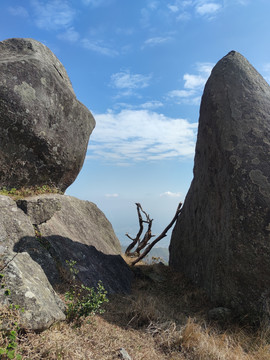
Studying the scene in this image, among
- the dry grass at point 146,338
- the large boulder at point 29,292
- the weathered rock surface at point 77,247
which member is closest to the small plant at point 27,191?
the weathered rock surface at point 77,247

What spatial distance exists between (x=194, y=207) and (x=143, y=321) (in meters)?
4.99

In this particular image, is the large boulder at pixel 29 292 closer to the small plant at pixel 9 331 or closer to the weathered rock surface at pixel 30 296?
the weathered rock surface at pixel 30 296

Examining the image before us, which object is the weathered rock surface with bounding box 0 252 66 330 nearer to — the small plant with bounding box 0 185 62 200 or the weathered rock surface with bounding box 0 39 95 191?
the small plant with bounding box 0 185 62 200

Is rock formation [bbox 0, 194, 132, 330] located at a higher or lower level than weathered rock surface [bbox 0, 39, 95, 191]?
lower

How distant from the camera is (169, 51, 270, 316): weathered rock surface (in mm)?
7125

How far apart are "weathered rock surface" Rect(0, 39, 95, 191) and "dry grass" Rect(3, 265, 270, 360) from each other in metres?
5.24

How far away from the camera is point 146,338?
5.30 metres

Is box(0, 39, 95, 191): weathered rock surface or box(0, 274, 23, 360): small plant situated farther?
box(0, 39, 95, 191): weathered rock surface

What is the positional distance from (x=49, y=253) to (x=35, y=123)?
4705mm

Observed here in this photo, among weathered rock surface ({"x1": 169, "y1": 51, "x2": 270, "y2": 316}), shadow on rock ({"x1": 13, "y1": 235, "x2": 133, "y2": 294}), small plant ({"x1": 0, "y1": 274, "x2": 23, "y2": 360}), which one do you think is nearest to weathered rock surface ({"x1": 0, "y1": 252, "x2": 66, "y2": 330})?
small plant ({"x1": 0, "y1": 274, "x2": 23, "y2": 360})

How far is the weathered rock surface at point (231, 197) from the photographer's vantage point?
712 cm

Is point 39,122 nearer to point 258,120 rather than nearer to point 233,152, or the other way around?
point 233,152

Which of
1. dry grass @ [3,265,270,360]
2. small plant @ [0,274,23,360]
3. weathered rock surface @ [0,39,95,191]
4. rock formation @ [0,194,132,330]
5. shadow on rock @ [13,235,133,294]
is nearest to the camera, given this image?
small plant @ [0,274,23,360]

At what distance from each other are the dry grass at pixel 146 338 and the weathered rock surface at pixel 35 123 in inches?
206
